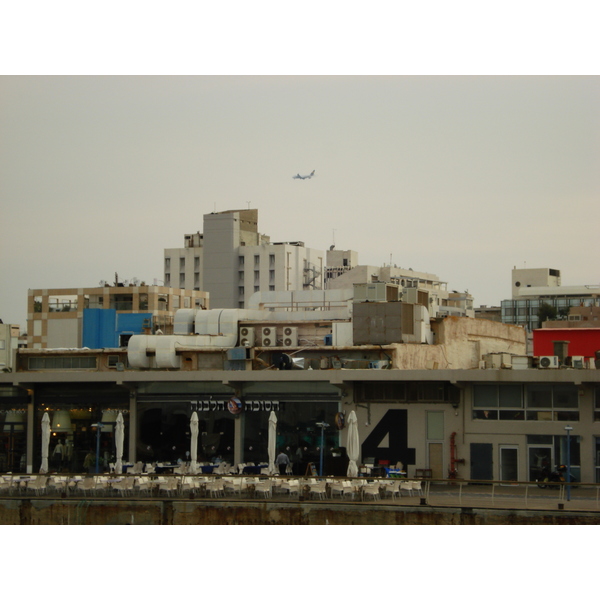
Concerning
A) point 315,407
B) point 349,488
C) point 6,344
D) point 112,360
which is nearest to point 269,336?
point 315,407

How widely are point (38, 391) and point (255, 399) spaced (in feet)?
32.1

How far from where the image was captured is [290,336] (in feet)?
157

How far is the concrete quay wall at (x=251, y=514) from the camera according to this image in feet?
101

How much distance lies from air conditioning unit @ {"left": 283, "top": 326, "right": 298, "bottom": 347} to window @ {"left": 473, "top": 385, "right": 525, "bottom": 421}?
10.0 m

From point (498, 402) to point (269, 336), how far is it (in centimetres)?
1174

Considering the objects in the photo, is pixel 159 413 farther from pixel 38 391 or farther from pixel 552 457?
pixel 552 457

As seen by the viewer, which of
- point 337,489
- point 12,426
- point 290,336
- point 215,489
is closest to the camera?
point 337,489

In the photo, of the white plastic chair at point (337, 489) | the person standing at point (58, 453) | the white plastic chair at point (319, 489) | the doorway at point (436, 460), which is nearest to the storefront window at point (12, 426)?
the person standing at point (58, 453)

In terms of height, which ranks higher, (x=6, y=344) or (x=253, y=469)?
(x=6, y=344)

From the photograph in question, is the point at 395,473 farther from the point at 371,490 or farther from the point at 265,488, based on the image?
the point at 265,488

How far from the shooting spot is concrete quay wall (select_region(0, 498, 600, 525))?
3075 centimetres

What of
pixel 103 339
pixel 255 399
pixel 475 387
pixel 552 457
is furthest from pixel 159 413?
pixel 103 339

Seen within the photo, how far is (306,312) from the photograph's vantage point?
167 feet

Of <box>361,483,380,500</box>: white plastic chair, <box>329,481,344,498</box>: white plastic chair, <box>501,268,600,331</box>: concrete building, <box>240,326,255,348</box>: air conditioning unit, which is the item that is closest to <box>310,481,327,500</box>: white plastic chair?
<box>329,481,344,498</box>: white plastic chair
